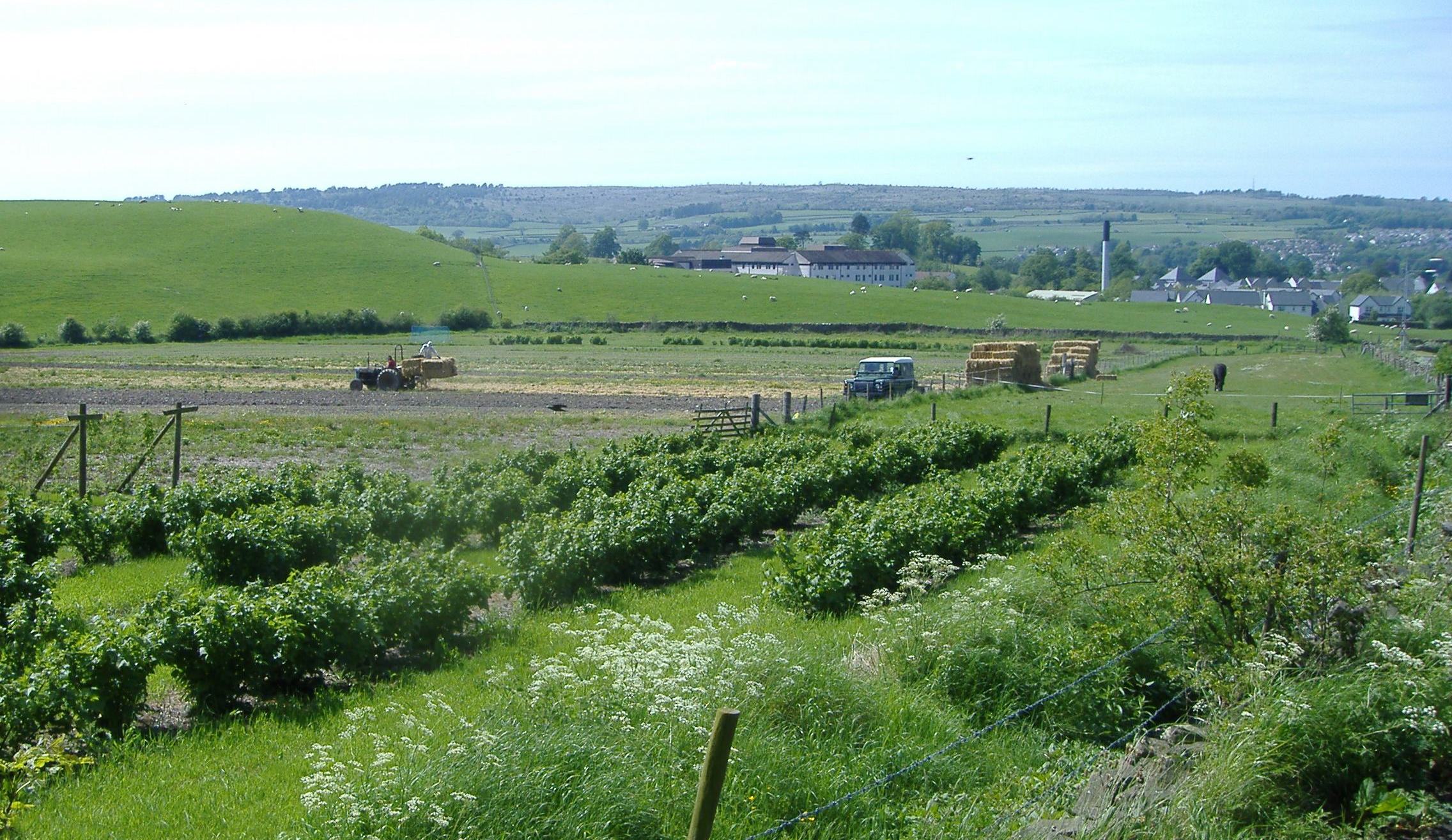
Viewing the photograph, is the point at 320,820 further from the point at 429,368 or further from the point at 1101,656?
the point at 429,368

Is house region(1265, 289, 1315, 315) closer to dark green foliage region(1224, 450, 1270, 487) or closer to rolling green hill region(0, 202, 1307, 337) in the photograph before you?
rolling green hill region(0, 202, 1307, 337)

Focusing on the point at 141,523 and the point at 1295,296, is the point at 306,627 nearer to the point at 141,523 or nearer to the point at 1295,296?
the point at 141,523

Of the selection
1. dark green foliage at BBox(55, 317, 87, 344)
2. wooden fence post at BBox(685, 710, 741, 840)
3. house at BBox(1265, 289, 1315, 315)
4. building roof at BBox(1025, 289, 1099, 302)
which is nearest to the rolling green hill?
dark green foliage at BBox(55, 317, 87, 344)

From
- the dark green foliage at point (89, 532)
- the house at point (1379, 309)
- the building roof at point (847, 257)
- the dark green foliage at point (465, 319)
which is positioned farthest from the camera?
the building roof at point (847, 257)

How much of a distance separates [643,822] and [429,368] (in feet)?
162

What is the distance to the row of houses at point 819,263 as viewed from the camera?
180125mm

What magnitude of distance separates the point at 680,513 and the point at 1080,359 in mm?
44099

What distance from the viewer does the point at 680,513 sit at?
611 inches

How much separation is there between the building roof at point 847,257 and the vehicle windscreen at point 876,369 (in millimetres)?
135266

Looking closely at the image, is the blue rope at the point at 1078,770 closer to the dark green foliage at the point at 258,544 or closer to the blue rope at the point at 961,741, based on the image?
the blue rope at the point at 961,741

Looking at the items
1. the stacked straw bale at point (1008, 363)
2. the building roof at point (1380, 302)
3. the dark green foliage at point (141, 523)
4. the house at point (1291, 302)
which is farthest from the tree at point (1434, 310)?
the dark green foliage at point (141, 523)

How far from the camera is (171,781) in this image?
779cm

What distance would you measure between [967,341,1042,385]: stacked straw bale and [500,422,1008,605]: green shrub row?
76.4 ft

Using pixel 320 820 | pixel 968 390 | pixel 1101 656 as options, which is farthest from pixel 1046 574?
pixel 968 390
